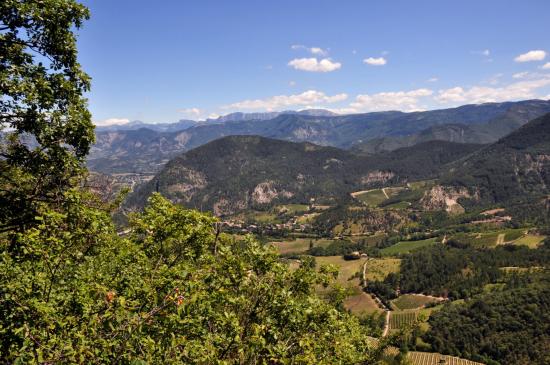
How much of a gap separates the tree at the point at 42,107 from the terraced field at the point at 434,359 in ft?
517

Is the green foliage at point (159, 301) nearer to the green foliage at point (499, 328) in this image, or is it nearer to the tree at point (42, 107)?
the tree at point (42, 107)

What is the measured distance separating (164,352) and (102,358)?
1.79m

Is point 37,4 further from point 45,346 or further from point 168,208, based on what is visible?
point 45,346

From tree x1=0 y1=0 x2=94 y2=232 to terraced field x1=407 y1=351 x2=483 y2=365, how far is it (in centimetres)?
15759

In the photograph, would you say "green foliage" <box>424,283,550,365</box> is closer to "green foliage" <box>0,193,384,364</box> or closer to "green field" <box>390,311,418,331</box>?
"green field" <box>390,311,418,331</box>

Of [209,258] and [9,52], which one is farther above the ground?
[9,52]

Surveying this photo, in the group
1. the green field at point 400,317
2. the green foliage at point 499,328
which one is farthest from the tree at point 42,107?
the green field at point 400,317

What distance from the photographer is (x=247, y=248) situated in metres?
16.4

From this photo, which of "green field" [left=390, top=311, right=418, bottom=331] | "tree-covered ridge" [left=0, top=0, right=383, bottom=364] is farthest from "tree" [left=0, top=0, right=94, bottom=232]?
"green field" [left=390, top=311, right=418, bottom=331]

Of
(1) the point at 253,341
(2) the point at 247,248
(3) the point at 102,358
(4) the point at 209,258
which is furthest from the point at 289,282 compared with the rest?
(3) the point at 102,358

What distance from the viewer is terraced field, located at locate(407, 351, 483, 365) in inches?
5915

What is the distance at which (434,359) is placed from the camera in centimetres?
15488

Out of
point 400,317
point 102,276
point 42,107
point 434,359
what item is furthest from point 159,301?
point 400,317

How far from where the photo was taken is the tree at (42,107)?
17.0 m
